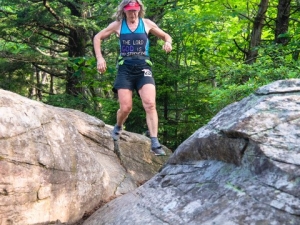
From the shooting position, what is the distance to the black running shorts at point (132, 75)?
15.9ft

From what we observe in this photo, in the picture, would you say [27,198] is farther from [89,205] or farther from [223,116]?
[223,116]

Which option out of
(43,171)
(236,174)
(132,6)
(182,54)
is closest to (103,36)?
(132,6)

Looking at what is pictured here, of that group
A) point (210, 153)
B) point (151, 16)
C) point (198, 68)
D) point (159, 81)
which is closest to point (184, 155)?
point (210, 153)

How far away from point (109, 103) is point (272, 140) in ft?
18.8

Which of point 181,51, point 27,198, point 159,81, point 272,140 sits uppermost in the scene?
point 181,51

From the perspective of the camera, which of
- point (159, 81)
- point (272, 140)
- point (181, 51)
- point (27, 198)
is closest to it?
point (272, 140)

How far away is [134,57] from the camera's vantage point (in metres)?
4.82

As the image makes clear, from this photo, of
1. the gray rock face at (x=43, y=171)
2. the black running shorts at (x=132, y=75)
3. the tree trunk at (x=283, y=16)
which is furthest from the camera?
the tree trunk at (x=283, y=16)

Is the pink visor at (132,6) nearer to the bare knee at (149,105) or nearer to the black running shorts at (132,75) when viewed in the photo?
the black running shorts at (132,75)

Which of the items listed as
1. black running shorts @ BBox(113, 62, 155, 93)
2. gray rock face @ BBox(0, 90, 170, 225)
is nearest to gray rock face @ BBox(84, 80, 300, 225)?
gray rock face @ BBox(0, 90, 170, 225)

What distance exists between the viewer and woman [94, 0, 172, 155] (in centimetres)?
474

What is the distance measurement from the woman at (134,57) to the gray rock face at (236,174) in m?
1.26

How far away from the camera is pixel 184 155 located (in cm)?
367

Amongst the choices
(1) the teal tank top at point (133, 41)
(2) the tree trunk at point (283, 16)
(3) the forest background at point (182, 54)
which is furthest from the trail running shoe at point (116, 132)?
(2) the tree trunk at point (283, 16)
